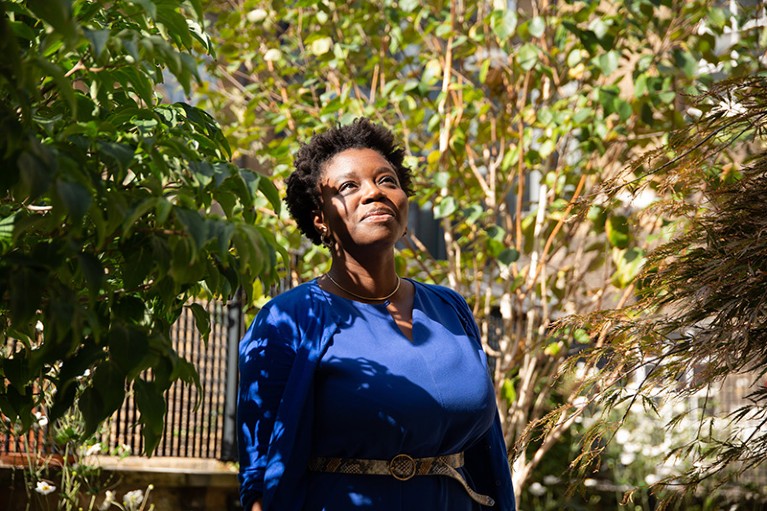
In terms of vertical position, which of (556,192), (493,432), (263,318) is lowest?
(493,432)

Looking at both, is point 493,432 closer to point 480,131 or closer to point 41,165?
point 41,165

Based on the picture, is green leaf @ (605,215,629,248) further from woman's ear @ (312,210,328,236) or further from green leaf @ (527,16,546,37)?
woman's ear @ (312,210,328,236)

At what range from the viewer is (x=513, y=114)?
5879 mm

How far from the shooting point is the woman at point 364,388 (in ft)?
7.99

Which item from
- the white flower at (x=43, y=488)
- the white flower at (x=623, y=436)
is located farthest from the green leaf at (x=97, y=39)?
the white flower at (x=623, y=436)

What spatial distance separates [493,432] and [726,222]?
0.81m

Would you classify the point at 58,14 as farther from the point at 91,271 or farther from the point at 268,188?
the point at 268,188

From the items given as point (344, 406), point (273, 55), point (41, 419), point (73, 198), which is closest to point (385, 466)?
point (344, 406)

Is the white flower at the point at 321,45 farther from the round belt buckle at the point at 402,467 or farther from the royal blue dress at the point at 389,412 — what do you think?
the round belt buckle at the point at 402,467

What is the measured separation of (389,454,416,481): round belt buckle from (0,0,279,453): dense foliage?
686 mm

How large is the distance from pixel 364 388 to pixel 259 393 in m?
0.26

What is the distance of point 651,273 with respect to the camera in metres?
2.83

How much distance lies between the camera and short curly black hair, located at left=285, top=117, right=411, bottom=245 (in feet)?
9.55

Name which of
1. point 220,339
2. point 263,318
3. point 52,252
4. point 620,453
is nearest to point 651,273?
point 263,318
